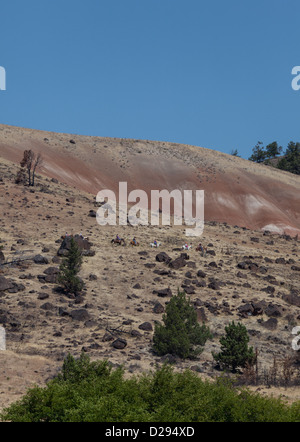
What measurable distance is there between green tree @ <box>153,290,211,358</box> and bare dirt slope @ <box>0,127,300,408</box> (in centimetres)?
57

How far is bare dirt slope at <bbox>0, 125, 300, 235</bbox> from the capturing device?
235 feet

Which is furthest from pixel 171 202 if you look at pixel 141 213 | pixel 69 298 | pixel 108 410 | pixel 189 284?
pixel 108 410

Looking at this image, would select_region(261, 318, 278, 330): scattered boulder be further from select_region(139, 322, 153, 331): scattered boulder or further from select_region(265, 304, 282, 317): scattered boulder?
select_region(139, 322, 153, 331): scattered boulder

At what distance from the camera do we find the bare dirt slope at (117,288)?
19.3m

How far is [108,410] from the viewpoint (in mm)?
10773

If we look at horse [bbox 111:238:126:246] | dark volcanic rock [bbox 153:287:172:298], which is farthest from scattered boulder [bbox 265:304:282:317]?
horse [bbox 111:238:126:246]

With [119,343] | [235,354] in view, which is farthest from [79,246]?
[235,354]

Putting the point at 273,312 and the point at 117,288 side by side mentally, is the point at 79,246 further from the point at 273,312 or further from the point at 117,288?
the point at 273,312

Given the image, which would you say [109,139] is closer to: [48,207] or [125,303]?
[48,207]

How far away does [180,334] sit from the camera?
66.2 feet

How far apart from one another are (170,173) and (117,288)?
55399 mm

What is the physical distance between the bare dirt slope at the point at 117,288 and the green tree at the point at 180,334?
22.5 inches

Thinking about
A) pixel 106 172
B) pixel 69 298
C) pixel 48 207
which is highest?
pixel 106 172

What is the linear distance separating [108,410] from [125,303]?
1481 centimetres
